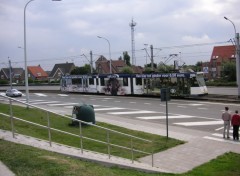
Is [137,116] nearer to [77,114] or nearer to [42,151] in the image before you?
[77,114]

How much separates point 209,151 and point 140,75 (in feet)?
91.0

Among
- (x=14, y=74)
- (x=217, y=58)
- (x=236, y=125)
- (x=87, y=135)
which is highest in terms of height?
(x=217, y=58)

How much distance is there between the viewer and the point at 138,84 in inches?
1704

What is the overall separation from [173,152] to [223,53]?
345 feet

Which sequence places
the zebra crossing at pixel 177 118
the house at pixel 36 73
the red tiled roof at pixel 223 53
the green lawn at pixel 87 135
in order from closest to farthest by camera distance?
the green lawn at pixel 87 135 → the zebra crossing at pixel 177 118 → the red tiled roof at pixel 223 53 → the house at pixel 36 73

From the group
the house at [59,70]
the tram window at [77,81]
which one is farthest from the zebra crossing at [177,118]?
the house at [59,70]

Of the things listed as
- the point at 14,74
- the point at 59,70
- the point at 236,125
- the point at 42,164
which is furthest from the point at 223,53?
the point at 42,164

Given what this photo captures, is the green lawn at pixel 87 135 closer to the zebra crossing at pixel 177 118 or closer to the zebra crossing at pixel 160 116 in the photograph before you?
the zebra crossing at pixel 177 118

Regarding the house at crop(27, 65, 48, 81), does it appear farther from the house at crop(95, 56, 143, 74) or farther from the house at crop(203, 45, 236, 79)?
the house at crop(203, 45, 236, 79)

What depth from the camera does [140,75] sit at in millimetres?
42875

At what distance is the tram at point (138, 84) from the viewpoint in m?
37.8

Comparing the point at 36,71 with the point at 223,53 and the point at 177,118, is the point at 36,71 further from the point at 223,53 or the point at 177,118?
the point at 177,118

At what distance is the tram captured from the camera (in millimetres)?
37781

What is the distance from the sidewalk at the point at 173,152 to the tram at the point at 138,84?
56.6 feet
